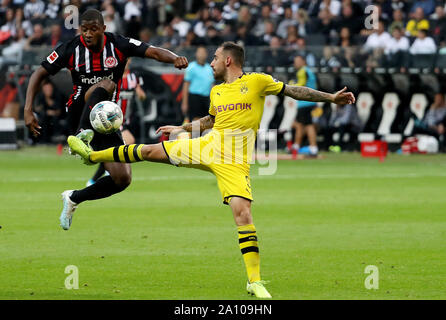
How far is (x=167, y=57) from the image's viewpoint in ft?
34.5

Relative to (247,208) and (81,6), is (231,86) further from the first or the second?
(81,6)

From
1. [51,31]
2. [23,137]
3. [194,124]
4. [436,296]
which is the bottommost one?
[436,296]

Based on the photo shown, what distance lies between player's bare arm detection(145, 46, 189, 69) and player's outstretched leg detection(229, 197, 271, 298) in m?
2.34

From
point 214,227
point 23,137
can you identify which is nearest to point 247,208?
point 214,227

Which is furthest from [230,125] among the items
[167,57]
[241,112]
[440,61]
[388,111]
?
[388,111]

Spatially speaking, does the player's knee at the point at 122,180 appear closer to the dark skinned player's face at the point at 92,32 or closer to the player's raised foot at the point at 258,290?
the dark skinned player's face at the point at 92,32

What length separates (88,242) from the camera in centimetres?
1134

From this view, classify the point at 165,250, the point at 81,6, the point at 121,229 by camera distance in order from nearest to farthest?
1. the point at 165,250
2. the point at 121,229
3. the point at 81,6

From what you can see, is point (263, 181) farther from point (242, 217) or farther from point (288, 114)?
point (242, 217)

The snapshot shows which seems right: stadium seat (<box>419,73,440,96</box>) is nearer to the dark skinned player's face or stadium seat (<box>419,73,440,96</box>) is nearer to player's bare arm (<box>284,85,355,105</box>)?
the dark skinned player's face

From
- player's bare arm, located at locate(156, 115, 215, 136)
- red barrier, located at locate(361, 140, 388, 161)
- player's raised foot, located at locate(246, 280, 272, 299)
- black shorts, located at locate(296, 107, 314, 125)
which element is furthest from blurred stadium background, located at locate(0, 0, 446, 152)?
player's raised foot, located at locate(246, 280, 272, 299)

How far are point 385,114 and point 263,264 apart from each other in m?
17.5

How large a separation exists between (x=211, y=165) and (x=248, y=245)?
85 centimetres

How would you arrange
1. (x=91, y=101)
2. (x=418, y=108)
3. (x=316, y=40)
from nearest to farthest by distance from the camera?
(x=91, y=101)
(x=418, y=108)
(x=316, y=40)
